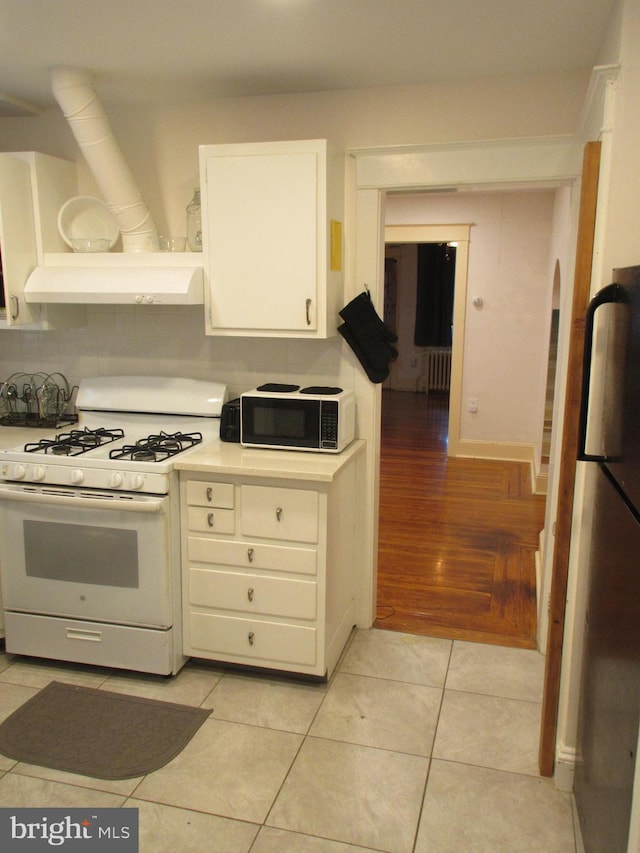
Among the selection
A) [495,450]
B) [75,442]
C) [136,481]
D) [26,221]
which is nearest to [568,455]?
[136,481]

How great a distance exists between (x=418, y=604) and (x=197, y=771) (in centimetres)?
157

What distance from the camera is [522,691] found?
276cm

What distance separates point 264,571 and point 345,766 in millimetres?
775

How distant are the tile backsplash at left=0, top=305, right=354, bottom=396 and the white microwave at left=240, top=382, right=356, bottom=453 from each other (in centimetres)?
26

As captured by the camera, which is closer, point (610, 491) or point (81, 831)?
point (610, 491)

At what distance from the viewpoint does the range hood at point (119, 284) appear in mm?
2809

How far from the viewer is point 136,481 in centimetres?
265

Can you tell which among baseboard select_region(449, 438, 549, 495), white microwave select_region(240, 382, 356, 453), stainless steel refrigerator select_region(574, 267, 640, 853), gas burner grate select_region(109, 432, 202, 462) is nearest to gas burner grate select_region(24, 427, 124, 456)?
gas burner grate select_region(109, 432, 202, 462)

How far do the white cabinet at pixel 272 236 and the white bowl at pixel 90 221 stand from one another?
663 mm

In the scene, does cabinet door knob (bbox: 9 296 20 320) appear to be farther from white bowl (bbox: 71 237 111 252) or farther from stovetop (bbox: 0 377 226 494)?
stovetop (bbox: 0 377 226 494)

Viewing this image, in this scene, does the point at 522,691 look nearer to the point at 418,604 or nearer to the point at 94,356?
the point at 418,604

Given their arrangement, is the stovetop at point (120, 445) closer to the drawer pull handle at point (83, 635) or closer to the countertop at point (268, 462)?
the countertop at point (268, 462)

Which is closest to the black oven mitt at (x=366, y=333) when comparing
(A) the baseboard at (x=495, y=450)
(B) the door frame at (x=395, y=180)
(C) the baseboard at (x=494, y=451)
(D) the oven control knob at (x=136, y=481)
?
(B) the door frame at (x=395, y=180)

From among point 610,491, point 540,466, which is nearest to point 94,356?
point 610,491
